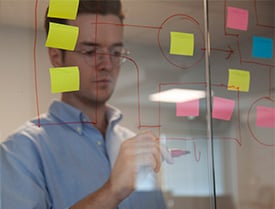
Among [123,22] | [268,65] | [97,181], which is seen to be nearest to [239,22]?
[268,65]

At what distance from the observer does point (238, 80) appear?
1.71 meters

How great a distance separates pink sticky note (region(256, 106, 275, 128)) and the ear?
0.80m

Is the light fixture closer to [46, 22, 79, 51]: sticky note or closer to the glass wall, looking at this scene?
the glass wall

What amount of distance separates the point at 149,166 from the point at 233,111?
1.39ft

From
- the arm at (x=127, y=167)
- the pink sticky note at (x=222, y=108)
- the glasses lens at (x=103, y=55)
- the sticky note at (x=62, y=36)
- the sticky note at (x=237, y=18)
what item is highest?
the sticky note at (x=237, y=18)

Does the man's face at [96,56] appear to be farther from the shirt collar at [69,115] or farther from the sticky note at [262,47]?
the sticky note at [262,47]

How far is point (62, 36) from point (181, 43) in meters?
0.44

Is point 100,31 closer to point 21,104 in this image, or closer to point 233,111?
point 21,104

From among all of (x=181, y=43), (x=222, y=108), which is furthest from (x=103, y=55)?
(x=222, y=108)

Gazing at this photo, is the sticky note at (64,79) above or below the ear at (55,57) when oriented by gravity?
below

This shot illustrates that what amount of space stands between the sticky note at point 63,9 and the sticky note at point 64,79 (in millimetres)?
170

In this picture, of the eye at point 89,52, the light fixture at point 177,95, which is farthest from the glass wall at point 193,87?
the eye at point 89,52

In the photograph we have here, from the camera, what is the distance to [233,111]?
1.70 meters

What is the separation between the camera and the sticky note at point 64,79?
4.66 feet
